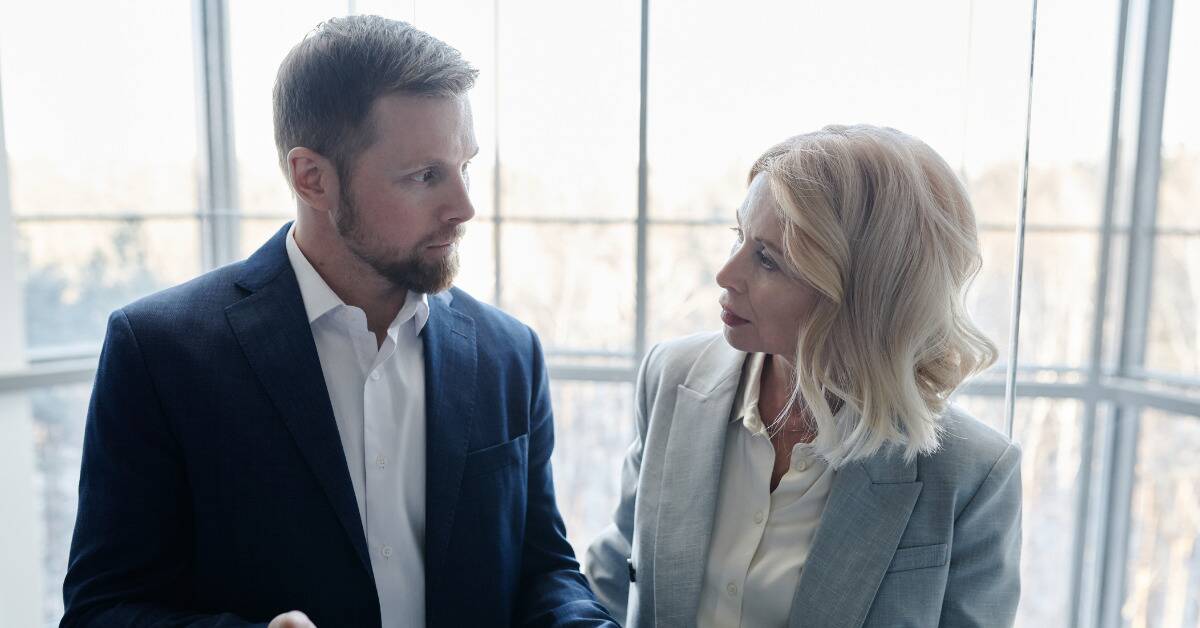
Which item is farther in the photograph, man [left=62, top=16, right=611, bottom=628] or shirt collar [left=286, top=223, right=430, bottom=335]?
shirt collar [left=286, top=223, right=430, bottom=335]

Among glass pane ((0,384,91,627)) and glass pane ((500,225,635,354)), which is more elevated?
glass pane ((500,225,635,354))

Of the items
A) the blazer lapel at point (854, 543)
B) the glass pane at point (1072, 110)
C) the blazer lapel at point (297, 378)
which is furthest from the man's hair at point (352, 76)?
the glass pane at point (1072, 110)

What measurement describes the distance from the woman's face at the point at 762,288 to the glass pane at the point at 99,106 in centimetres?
264

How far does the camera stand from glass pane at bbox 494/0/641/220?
3.50m

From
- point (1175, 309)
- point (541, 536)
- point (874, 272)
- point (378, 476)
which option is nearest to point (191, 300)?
point (378, 476)

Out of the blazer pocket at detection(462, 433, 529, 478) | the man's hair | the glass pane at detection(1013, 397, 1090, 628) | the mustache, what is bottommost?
the glass pane at detection(1013, 397, 1090, 628)

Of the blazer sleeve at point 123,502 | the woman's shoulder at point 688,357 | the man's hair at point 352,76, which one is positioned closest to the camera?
the blazer sleeve at point 123,502

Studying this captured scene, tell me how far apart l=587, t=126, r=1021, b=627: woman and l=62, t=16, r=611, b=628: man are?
321 mm

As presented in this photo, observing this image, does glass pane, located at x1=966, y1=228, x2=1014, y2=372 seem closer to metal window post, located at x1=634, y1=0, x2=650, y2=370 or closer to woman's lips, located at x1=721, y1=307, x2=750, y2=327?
metal window post, located at x1=634, y1=0, x2=650, y2=370

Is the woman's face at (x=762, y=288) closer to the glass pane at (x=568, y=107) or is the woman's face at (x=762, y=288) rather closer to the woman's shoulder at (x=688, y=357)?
the woman's shoulder at (x=688, y=357)

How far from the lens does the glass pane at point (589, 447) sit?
3721mm

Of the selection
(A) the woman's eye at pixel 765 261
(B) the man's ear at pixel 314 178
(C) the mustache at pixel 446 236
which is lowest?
(A) the woman's eye at pixel 765 261

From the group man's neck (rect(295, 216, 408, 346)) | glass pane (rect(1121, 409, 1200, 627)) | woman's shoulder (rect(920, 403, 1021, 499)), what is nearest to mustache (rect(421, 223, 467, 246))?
man's neck (rect(295, 216, 408, 346))

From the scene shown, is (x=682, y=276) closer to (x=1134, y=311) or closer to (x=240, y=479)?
(x=1134, y=311)
